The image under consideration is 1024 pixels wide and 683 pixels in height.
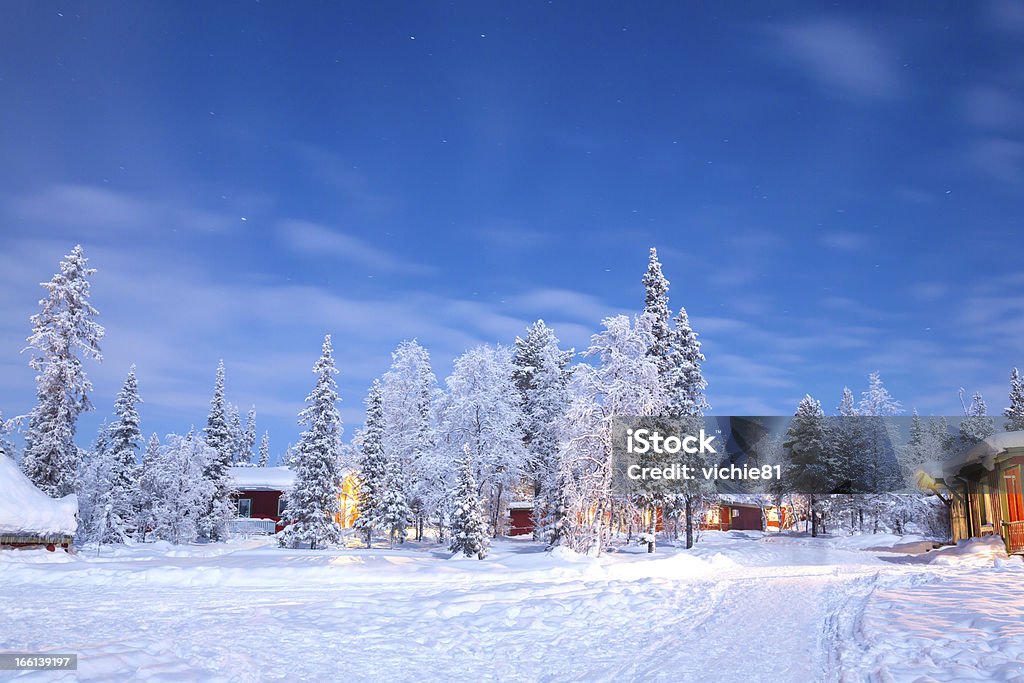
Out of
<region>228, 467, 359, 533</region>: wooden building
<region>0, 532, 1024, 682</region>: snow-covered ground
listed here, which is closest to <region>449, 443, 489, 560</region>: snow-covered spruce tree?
<region>0, 532, 1024, 682</region>: snow-covered ground

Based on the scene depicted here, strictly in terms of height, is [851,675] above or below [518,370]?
below

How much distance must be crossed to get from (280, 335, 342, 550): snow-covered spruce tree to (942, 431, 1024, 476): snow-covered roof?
31.2 metres

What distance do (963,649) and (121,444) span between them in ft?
167

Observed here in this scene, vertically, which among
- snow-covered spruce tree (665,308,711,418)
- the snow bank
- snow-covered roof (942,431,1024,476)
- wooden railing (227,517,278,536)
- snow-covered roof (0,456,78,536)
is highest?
snow-covered spruce tree (665,308,711,418)

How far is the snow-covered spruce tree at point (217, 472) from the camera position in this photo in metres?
48.4

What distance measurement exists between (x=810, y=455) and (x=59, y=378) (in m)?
49.7

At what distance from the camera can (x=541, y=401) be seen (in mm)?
45250

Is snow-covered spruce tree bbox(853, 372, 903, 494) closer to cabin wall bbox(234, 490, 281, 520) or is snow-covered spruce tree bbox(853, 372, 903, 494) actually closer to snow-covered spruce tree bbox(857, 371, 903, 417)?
snow-covered spruce tree bbox(857, 371, 903, 417)

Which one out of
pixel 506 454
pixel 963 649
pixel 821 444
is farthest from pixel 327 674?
pixel 821 444

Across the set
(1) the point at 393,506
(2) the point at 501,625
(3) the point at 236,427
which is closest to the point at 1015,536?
(2) the point at 501,625

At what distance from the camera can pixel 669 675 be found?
8.14 meters

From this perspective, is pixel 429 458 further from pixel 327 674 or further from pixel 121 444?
pixel 327 674

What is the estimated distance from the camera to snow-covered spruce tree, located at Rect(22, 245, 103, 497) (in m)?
33.1

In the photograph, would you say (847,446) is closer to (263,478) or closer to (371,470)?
(371,470)
